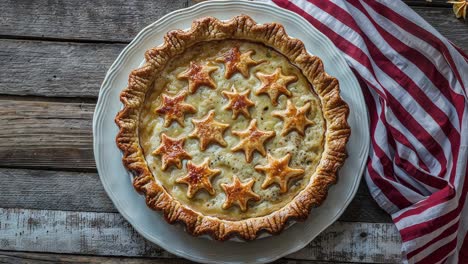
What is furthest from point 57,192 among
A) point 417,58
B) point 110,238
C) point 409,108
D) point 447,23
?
point 447,23

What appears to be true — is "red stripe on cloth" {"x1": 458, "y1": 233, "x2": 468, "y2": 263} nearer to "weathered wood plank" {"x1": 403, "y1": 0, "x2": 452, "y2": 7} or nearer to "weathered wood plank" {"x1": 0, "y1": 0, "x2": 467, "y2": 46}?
"weathered wood plank" {"x1": 0, "y1": 0, "x2": 467, "y2": 46}

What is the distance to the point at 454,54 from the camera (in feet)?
9.41

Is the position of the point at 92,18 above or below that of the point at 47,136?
above

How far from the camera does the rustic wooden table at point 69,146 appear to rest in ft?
9.75

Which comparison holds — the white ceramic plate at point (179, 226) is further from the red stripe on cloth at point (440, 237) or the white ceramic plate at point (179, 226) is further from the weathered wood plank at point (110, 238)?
the red stripe on cloth at point (440, 237)

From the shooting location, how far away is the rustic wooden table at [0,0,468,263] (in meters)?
2.97

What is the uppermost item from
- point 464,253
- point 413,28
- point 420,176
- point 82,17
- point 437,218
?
point 413,28

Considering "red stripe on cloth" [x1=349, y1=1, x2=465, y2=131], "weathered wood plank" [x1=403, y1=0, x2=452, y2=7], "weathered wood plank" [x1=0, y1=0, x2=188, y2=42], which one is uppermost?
"weathered wood plank" [x1=403, y1=0, x2=452, y2=7]

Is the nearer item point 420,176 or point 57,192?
point 420,176

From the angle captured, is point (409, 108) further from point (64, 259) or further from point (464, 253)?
point (64, 259)

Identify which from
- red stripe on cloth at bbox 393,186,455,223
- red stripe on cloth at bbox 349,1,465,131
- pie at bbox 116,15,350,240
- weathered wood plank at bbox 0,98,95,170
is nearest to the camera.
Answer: pie at bbox 116,15,350,240

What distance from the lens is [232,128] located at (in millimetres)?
2793

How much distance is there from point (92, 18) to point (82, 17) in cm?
5

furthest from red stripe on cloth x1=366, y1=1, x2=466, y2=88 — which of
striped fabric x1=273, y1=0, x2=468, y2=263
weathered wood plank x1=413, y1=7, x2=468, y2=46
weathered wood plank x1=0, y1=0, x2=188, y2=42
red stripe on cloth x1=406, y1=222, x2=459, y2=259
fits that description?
weathered wood plank x1=0, y1=0, x2=188, y2=42
